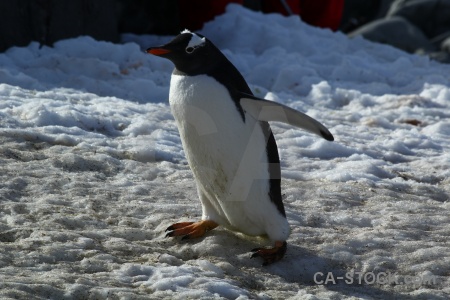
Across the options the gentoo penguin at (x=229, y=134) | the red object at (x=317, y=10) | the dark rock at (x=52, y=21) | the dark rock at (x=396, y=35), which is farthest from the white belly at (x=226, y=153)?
the dark rock at (x=396, y=35)

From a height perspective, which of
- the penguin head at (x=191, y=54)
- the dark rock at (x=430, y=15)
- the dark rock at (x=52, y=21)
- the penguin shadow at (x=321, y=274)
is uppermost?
the dark rock at (x=430, y=15)

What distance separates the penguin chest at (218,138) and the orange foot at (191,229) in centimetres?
18

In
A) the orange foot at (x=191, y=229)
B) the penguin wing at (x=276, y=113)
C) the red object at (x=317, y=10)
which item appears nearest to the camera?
the penguin wing at (x=276, y=113)

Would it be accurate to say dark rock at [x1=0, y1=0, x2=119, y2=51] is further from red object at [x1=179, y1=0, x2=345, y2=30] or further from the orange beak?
the orange beak

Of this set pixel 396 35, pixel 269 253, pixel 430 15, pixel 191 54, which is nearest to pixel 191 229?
pixel 269 253

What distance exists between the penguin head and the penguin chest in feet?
0.18

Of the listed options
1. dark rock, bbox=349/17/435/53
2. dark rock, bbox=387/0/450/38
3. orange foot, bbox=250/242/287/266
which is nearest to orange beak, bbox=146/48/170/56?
orange foot, bbox=250/242/287/266

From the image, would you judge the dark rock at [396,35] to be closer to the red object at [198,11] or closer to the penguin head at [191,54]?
the red object at [198,11]

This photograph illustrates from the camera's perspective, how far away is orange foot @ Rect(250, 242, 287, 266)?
13.6 feet

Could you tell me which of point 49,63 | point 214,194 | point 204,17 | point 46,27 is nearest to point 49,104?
point 49,63

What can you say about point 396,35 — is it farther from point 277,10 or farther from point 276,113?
point 276,113

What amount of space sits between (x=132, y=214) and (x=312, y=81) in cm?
399

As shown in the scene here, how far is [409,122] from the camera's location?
291 inches

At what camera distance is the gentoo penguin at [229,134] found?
4.13 meters
